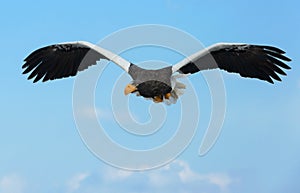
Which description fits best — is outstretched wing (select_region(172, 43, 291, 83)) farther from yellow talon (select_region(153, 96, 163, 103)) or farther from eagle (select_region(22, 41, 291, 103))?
yellow talon (select_region(153, 96, 163, 103))

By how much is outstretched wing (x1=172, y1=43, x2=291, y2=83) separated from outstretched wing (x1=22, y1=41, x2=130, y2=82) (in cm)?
251

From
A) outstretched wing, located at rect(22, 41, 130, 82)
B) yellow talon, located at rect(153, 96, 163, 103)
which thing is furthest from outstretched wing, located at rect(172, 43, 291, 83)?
outstretched wing, located at rect(22, 41, 130, 82)

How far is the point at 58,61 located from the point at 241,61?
472 cm

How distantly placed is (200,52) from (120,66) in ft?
6.13

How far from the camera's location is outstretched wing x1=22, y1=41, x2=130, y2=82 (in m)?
13.8

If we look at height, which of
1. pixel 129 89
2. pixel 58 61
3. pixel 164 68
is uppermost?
pixel 58 61

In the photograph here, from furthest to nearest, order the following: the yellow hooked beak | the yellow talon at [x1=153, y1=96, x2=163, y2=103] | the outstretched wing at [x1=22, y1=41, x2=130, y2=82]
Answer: the outstretched wing at [x1=22, y1=41, x2=130, y2=82] < the yellow talon at [x1=153, y1=96, x2=163, y2=103] < the yellow hooked beak

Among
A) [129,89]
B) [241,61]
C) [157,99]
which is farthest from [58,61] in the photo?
[241,61]

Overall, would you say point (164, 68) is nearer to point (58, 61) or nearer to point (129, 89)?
point (129, 89)

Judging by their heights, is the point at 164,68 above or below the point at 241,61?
below

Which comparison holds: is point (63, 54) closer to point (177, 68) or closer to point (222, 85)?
point (177, 68)

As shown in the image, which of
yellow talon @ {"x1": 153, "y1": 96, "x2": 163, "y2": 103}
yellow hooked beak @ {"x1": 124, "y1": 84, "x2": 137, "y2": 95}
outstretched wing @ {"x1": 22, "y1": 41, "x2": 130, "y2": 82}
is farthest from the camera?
outstretched wing @ {"x1": 22, "y1": 41, "x2": 130, "y2": 82}

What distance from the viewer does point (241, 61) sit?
1279 centimetres

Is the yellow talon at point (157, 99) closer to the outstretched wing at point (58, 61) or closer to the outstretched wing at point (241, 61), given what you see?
the outstretched wing at point (241, 61)
